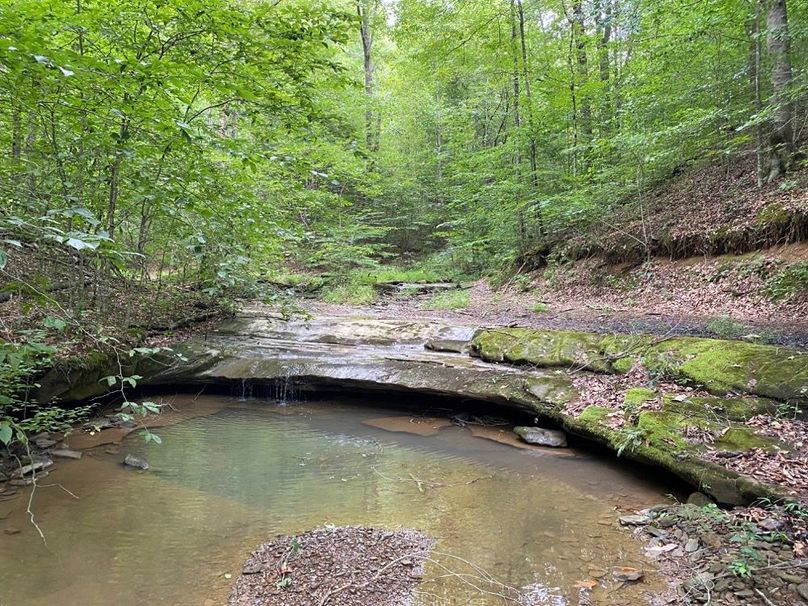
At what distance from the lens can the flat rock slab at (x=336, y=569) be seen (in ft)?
10.7

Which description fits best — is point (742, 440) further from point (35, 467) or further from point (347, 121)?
point (347, 121)

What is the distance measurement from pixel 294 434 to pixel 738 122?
37.8 ft

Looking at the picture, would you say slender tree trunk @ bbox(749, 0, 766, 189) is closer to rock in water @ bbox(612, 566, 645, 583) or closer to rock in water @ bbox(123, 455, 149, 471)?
rock in water @ bbox(612, 566, 645, 583)

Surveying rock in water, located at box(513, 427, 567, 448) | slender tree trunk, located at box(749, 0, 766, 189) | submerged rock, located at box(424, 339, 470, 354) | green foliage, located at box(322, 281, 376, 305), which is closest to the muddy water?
rock in water, located at box(513, 427, 567, 448)

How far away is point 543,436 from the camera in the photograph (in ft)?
20.7

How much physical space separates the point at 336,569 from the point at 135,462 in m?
3.65

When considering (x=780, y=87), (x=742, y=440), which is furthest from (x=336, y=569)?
(x=780, y=87)

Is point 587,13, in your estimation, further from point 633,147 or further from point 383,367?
point 383,367

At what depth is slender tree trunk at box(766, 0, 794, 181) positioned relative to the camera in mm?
7797

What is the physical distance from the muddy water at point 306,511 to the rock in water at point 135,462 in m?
0.11

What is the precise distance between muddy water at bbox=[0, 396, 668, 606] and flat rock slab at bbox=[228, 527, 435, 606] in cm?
16

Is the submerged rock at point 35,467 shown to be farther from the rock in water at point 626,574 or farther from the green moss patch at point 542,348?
the green moss patch at point 542,348

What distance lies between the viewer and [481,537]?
4.09 meters

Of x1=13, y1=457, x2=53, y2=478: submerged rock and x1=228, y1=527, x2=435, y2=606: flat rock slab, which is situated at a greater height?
x1=13, y1=457, x2=53, y2=478: submerged rock
